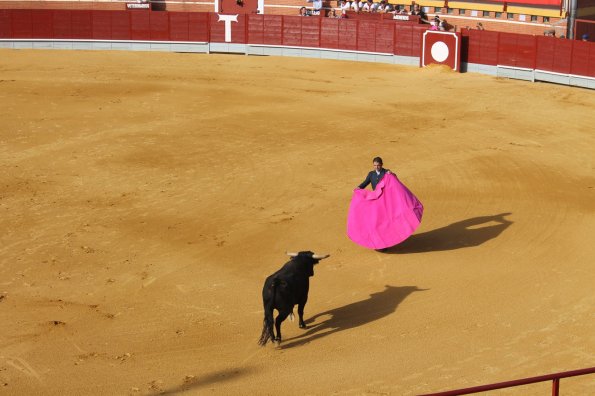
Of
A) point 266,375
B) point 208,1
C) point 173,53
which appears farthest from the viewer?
point 208,1

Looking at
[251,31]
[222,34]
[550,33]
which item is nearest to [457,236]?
[550,33]

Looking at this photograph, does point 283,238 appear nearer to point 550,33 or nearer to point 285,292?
point 285,292

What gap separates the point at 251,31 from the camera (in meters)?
34.0

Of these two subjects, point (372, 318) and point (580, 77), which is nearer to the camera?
point (372, 318)

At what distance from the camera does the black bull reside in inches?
416

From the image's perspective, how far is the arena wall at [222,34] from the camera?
32.1 metres

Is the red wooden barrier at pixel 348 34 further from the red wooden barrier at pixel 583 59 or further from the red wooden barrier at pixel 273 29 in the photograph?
the red wooden barrier at pixel 583 59

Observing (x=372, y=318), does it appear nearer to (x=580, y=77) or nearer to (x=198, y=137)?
(x=198, y=137)

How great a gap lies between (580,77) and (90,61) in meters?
15.4

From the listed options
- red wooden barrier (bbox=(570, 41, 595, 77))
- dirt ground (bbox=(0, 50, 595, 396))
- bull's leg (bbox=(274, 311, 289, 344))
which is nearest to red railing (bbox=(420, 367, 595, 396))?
dirt ground (bbox=(0, 50, 595, 396))

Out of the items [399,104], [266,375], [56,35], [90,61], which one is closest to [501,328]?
[266,375]

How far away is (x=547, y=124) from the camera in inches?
919

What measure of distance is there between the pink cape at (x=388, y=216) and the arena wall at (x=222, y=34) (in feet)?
55.6

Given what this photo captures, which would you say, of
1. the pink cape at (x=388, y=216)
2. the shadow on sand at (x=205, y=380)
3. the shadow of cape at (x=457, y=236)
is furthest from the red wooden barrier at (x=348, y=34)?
the shadow on sand at (x=205, y=380)
